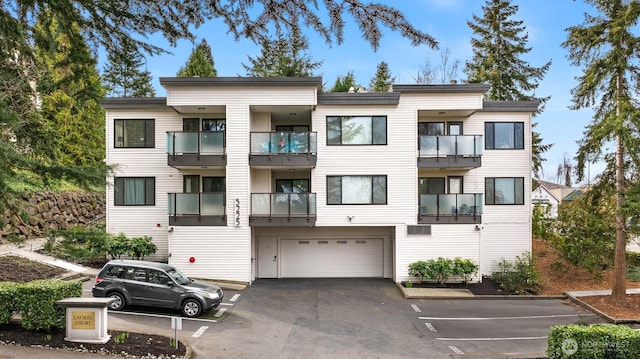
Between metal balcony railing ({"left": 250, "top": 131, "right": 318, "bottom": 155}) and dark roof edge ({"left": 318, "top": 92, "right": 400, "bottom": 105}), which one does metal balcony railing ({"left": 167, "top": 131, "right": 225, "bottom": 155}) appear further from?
dark roof edge ({"left": 318, "top": 92, "right": 400, "bottom": 105})

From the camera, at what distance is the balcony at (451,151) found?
18.8m

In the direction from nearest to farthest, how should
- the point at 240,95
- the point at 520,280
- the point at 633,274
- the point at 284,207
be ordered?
the point at 520,280, the point at 240,95, the point at 284,207, the point at 633,274

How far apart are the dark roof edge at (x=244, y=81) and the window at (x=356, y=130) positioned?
211 cm

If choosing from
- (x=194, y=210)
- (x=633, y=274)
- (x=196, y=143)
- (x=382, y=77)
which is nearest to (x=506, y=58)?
(x=382, y=77)

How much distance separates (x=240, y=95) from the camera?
18.0 meters

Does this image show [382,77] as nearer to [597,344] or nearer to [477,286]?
[477,286]

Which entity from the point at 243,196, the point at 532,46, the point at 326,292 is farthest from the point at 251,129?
the point at 532,46

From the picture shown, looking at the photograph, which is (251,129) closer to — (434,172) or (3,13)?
(434,172)

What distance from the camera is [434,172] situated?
20.1m

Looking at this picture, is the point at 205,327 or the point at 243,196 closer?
the point at 205,327

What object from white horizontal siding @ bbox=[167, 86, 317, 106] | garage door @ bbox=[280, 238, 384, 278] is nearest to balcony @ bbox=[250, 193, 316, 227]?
garage door @ bbox=[280, 238, 384, 278]

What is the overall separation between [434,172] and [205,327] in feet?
42.4

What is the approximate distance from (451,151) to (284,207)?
8.15 meters

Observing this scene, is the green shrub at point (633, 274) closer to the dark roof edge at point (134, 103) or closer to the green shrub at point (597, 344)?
the green shrub at point (597, 344)
